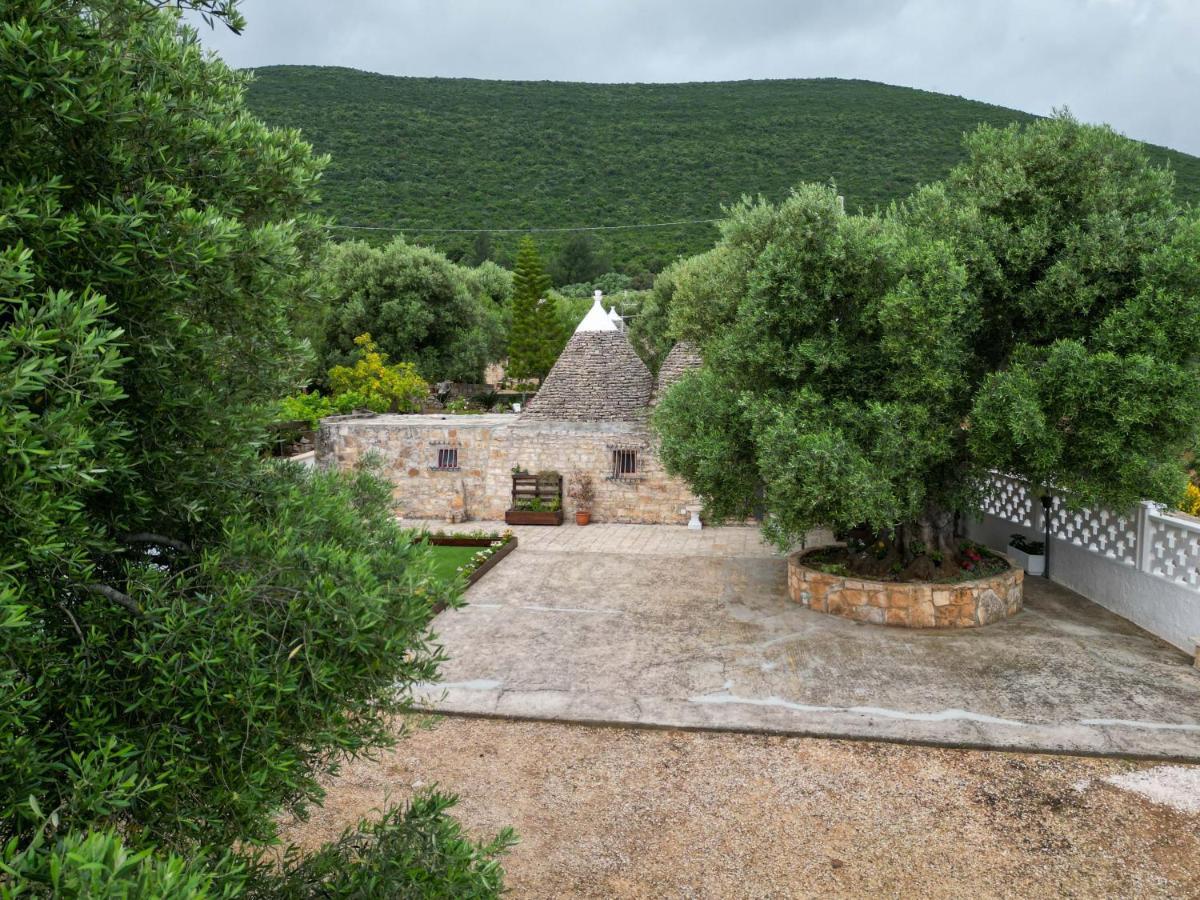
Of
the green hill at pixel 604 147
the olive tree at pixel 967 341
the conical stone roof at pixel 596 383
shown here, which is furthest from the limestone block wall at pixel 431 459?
the green hill at pixel 604 147

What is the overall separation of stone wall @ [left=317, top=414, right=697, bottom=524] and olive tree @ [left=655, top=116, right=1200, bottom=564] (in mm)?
6902

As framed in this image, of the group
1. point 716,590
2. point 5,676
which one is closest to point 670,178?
point 716,590

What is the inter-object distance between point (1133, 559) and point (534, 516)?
11212 millimetres

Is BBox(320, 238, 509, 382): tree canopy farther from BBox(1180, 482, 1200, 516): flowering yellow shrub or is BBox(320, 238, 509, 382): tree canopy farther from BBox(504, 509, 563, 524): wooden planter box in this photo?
BBox(1180, 482, 1200, 516): flowering yellow shrub

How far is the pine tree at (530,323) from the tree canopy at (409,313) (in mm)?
2017

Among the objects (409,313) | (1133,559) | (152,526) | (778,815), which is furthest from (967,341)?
(409,313)

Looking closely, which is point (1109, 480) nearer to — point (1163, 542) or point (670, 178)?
point (1163, 542)

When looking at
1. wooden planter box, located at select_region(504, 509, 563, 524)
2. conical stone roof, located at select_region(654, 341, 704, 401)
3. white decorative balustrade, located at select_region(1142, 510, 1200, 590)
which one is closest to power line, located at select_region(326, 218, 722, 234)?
conical stone roof, located at select_region(654, 341, 704, 401)

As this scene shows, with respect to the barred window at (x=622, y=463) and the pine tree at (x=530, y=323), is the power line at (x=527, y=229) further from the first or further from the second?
the barred window at (x=622, y=463)

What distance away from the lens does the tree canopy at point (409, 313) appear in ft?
113

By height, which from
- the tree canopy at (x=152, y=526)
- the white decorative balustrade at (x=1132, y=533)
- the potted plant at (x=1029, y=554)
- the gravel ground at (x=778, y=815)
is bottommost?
the gravel ground at (x=778, y=815)

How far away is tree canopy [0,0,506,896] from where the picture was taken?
2.27 meters

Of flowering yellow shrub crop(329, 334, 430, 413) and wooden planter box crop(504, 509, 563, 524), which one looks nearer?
Answer: wooden planter box crop(504, 509, 563, 524)

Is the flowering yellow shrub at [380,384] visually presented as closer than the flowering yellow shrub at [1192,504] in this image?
No
